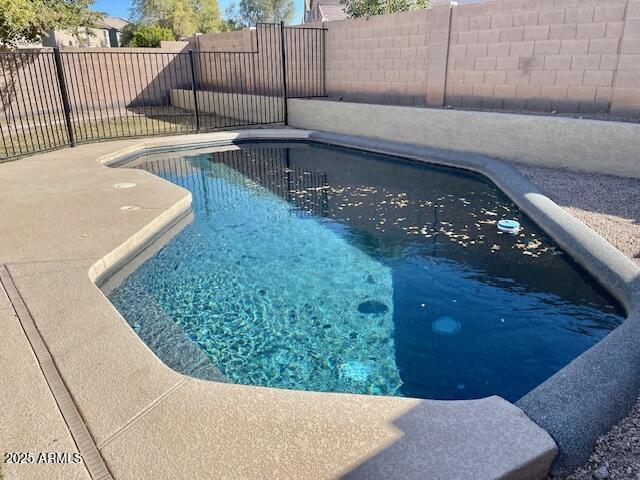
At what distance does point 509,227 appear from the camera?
181 inches

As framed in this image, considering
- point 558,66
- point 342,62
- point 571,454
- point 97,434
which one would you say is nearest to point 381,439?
point 571,454

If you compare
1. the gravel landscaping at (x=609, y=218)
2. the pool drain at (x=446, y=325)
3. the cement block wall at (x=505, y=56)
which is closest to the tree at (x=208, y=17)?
the cement block wall at (x=505, y=56)

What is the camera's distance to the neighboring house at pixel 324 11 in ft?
65.2

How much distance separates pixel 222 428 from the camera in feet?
5.89

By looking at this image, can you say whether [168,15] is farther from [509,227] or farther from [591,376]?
[591,376]

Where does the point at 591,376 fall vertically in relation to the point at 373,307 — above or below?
above

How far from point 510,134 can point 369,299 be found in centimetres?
446

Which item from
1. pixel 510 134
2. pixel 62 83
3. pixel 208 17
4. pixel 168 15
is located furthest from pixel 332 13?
pixel 510 134

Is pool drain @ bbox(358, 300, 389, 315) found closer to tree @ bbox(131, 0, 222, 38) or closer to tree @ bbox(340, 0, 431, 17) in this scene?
tree @ bbox(340, 0, 431, 17)

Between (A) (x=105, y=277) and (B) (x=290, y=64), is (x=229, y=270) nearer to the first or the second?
(A) (x=105, y=277)

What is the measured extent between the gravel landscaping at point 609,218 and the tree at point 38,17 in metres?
10.0

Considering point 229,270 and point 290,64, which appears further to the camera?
point 290,64

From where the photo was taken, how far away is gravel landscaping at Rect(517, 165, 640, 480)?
1775 mm

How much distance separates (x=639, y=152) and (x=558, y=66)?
73.9 inches
